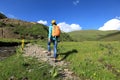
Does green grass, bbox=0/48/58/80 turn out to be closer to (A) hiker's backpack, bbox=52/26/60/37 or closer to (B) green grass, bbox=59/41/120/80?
(B) green grass, bbox=59/41/120/80

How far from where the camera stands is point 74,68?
1516cm

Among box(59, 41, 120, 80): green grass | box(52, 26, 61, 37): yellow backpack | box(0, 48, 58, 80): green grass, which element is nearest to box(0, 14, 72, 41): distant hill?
box(52, 26, 61, 37): yellow backpack

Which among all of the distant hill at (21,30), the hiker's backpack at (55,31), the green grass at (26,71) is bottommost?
the green grass at (26,71)

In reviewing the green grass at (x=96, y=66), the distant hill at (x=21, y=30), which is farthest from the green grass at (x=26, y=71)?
the distant hill at (x=21, y=30)

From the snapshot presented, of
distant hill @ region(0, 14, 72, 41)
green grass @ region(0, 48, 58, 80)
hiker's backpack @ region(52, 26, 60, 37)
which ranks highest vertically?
distant hill @ region(0, 14, 72, 41)

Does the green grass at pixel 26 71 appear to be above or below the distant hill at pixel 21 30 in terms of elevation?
below

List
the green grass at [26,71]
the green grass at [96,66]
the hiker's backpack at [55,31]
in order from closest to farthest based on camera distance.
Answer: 1. the green grass at [26,71]
2. the green grass at [96,66]
3. the hiker's backpack at [55,31]

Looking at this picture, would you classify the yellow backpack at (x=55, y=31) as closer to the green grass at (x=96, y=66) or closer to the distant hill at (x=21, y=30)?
the green grass at (x=96, y=66)

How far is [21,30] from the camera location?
198 feet

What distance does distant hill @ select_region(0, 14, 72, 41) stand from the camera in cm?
5510

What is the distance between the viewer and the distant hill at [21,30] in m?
55.1

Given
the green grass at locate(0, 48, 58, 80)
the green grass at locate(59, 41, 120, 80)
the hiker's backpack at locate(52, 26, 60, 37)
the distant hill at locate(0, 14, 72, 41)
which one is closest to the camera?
the green grass at locate(0, 48, 58, 80)

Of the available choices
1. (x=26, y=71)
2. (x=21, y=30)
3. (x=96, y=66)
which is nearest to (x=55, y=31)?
(x=96, y=66)

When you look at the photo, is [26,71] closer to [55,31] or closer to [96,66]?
[96,66]
